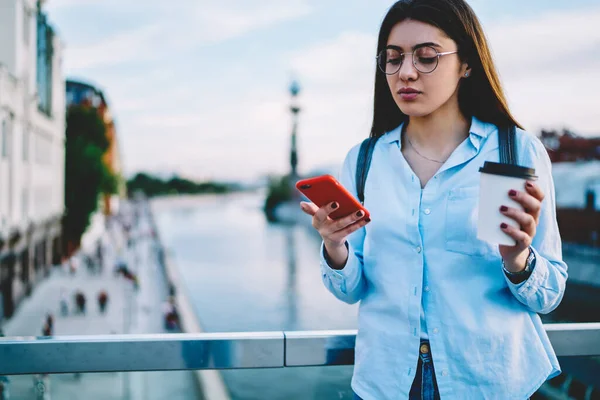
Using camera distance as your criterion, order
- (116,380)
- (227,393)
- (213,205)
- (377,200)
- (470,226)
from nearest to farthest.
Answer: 1. (470,226)
2. (377,200)
3. (116,380)
4. (227,393)
5. (213,205)

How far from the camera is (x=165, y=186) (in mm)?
110688

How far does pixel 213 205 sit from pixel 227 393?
366 ft

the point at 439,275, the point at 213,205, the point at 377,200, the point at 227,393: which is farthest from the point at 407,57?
the point at 213,205

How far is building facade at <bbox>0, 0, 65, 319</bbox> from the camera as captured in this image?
12.9 meters

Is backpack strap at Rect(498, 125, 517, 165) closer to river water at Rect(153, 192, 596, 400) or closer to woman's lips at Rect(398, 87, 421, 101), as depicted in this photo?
woman's lips at Rect(398, 87, 421, 101)

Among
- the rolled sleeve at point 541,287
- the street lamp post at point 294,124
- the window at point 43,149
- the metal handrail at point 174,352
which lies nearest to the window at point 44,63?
the window at point 43,149

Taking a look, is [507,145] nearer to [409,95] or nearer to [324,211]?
[409,95]

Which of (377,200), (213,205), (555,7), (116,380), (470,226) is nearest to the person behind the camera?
(470,226)

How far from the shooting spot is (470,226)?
135 centimetres

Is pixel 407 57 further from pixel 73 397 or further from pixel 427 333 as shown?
pixel 73 397

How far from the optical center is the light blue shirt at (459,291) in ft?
4.46

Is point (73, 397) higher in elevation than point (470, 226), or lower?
lower

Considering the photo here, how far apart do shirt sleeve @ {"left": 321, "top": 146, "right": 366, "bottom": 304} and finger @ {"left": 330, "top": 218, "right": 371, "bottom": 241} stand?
9cm

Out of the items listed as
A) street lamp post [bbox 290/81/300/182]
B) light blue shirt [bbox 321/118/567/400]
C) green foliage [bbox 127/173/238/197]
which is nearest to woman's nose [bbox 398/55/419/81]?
light blue shirt [bbox 321/118/567/400]
